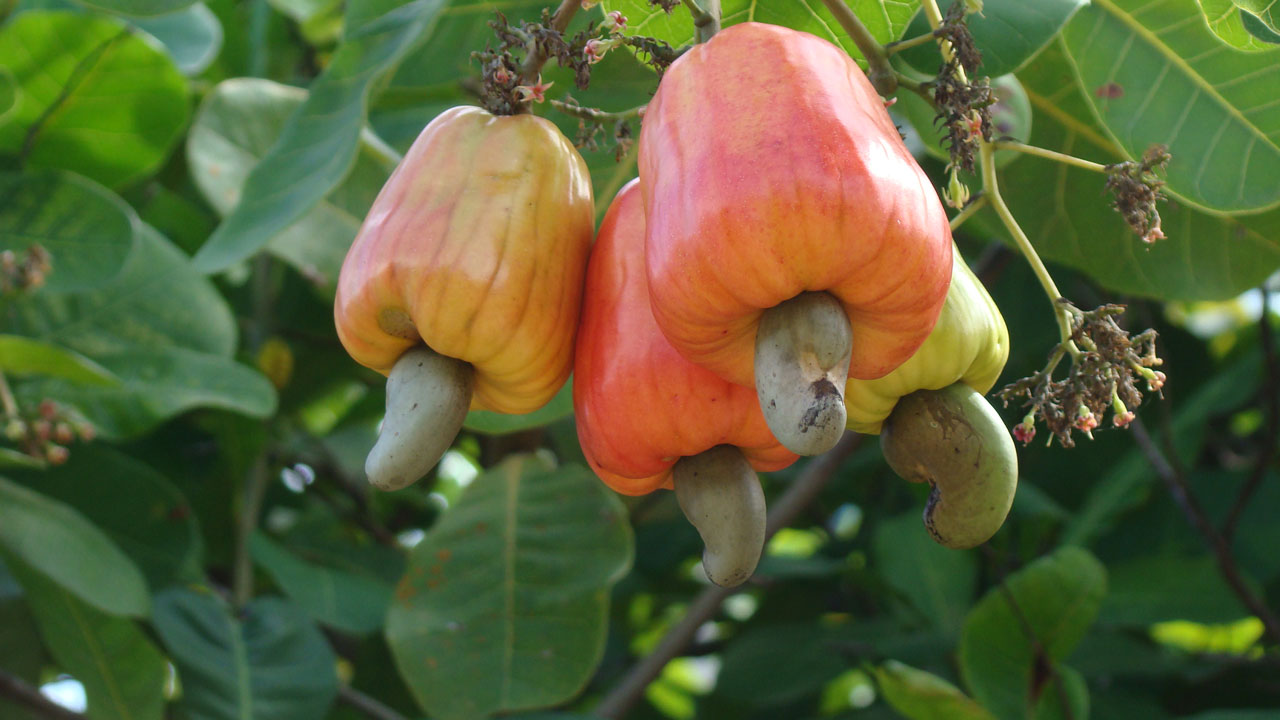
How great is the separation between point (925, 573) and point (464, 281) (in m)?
1.56

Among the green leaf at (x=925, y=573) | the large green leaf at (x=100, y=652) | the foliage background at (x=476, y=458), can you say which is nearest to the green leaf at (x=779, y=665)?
the foliage background at (x=476, y=458)

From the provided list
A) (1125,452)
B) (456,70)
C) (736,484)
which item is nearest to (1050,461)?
(1125,452)

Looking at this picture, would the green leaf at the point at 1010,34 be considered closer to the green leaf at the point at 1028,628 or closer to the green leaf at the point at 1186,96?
the green leaf at the point at 1186,96

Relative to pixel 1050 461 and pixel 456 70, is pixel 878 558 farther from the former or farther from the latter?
pixel 456 70

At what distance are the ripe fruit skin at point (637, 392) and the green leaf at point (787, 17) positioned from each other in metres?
0.23

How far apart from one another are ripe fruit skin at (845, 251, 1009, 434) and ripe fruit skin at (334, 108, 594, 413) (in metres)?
0.27

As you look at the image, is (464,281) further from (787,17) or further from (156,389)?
(156,389)

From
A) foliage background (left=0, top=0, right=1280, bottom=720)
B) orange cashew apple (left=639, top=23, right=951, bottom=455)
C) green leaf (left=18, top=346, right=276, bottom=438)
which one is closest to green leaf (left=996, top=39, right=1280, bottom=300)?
foliage background (left=0, top=0, right=1280, bottom=720)

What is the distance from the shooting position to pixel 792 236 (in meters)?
0.78

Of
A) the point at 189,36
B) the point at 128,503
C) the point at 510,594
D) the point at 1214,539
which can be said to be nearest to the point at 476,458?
the point at 128,503

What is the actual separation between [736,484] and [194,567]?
152cm

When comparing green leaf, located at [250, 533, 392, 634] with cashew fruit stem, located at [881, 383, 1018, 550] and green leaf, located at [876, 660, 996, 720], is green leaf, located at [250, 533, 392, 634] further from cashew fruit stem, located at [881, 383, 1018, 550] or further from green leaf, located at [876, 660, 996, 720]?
cashew fruit stem, located at [881, 383, 1018, 550]

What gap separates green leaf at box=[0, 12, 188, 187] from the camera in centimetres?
194

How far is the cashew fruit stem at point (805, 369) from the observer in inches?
29.9
